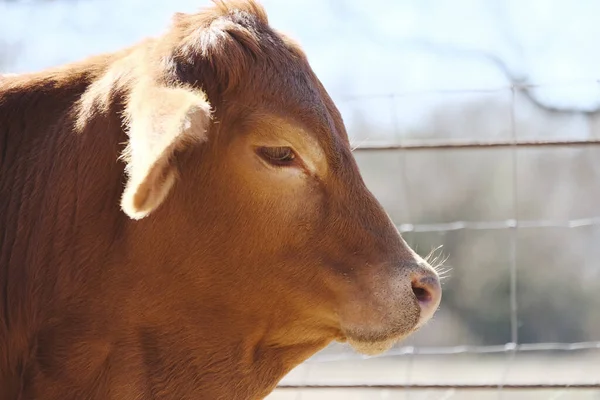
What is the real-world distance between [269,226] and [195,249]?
221 mm

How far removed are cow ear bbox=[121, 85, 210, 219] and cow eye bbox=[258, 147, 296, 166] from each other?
0.65 feet

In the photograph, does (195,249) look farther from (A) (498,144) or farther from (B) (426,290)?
(A) (498,144)

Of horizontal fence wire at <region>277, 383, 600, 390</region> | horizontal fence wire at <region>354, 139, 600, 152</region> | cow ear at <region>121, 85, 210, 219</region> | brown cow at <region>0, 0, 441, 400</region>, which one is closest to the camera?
cow ear at <region>121, 85, 210, 219</region>

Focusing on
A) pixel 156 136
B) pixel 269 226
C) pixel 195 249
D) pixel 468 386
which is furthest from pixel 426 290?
pixel 468 386

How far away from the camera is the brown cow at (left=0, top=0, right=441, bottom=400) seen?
2785 mm

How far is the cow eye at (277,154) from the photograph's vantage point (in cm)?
282

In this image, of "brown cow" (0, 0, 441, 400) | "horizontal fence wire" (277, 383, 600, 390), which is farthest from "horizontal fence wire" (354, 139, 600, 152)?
"brown cow" (0, 0, 441, 400)

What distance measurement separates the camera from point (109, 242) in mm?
2811

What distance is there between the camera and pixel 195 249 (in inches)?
111

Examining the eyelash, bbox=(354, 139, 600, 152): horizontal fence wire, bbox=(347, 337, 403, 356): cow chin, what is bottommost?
bbox=(347, 337, 403, 356): cow chin

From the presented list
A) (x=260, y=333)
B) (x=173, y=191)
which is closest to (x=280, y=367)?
(x=260, y=333)

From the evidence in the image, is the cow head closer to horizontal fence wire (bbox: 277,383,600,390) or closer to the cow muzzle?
the cow muzzle

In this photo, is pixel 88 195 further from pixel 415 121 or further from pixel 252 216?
pixel 415 121

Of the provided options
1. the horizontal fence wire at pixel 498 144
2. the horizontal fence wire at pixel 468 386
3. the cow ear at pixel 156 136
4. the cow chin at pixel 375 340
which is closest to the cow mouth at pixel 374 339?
the cow chin at pixel 375 340
